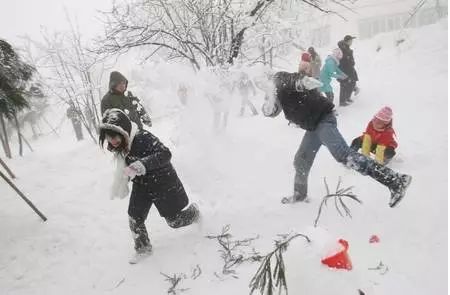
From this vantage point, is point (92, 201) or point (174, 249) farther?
point (92, 201)

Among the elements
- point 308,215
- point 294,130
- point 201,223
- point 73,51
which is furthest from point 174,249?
point 73,51

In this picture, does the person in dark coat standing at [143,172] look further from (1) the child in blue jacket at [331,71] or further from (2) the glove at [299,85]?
(1) the child in blue jacket at [331,71]

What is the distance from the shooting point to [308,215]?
4.02 meters

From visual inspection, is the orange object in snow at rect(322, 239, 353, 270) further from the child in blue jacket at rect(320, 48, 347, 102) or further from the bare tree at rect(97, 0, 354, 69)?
the child in blue jacket at rect(320, 48, 347, 102)

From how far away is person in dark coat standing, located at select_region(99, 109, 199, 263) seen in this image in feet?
11.0

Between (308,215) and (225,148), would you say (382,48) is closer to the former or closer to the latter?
(225,148)

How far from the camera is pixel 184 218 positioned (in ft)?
12.6

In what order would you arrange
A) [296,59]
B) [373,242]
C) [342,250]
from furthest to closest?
[296,59], [373,242], [342,250]

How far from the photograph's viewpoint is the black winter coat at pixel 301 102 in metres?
3.75

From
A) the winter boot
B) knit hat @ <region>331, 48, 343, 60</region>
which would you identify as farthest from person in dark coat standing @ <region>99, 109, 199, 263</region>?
knit hat @ <region>331, 48, 343, 60</region>

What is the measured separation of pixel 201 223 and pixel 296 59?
74.0ft

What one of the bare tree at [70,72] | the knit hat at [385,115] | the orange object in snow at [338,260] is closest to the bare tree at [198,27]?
the knit hat at [385,115]

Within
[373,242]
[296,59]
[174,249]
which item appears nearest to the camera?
[373,242]

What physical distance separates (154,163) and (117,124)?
0.50 metres
